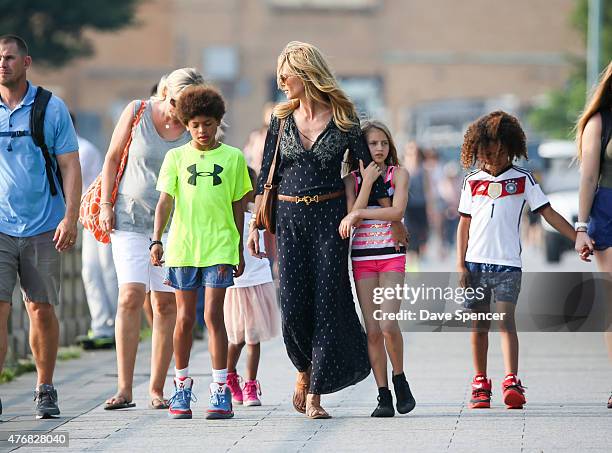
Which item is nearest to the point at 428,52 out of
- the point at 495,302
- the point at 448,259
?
the point at 448,259

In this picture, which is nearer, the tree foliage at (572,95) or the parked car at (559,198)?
the parked car at (559,198)

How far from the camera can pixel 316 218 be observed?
816cm

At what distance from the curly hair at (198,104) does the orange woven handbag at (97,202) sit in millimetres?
576

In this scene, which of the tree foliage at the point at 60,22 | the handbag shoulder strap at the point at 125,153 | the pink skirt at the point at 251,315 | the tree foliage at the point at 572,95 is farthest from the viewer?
the tree foliage at the point at 60,22

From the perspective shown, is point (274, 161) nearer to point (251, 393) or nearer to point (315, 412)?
point (315, 412)

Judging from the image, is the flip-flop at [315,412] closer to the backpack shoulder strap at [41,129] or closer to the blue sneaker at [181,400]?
the blue sneaker at [181,400]

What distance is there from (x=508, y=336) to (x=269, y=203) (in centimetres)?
147

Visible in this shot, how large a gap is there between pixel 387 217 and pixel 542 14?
5144cm

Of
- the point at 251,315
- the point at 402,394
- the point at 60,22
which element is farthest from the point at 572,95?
the point at 402,394

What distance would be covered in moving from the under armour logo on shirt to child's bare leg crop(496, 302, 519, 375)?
1.62 m

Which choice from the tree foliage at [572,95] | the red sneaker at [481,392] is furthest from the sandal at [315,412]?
the tree foliage at [572,95]

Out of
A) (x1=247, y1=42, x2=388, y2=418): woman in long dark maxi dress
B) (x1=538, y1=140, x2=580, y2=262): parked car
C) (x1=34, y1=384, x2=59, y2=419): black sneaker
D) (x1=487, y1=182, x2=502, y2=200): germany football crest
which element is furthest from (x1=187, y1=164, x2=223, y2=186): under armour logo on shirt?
(x1=538, y1=140, x2=580, y2=262): parked car

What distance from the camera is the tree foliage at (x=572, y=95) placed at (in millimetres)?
34031

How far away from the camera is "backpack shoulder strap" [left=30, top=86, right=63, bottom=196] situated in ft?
27.5
